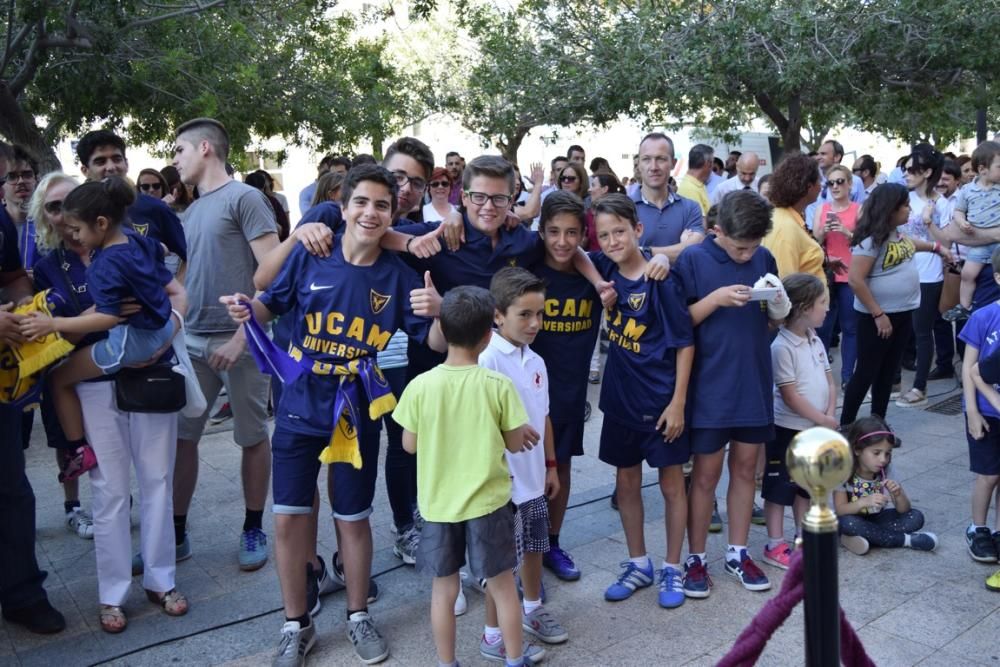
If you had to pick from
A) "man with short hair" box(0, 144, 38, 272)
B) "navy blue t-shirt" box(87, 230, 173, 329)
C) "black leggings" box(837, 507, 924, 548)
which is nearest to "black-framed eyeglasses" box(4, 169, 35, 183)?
"man with short hair" box(0, 144, 38, 272)

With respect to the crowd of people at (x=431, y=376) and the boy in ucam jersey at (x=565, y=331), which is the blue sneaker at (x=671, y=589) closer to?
the crowd of people at (x=431, y=376)

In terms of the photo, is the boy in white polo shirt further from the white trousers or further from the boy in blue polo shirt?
the white trousers

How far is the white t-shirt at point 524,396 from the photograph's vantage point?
3512 mm

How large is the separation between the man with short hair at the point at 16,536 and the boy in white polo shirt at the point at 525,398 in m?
1.95

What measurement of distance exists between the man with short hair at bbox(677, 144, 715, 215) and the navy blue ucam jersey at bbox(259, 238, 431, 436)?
3930 millimetres

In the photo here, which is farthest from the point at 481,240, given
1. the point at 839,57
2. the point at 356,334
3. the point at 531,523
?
the point at 839,57

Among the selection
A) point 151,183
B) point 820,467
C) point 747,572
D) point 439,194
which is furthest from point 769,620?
point 151,183

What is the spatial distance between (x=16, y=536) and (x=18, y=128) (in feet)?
18.7

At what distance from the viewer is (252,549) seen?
4.47 meters

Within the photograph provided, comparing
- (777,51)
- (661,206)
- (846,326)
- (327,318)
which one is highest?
(777,51)

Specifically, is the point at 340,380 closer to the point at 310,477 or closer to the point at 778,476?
the point at 310,477

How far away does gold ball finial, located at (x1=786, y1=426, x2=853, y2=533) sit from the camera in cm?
183

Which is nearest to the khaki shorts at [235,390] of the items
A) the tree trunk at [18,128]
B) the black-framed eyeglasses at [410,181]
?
the black-framed eyeglasses at [410,181]

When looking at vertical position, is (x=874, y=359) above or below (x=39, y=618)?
above
